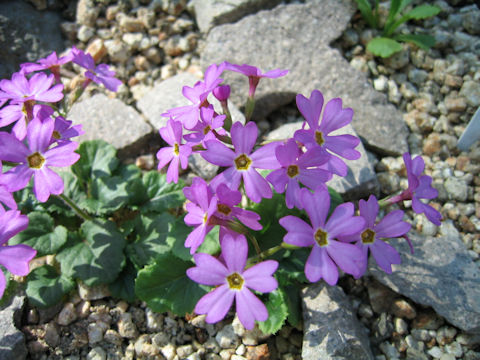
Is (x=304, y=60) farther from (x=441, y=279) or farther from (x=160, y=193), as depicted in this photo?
(x=441, y=279)

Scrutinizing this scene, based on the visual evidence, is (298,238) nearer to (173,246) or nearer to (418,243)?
(173,246)

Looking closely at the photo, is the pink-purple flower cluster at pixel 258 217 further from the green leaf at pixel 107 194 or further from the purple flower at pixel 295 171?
the green leaf at pixel 107 194

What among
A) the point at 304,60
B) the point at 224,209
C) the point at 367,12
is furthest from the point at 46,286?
the point at 367,12

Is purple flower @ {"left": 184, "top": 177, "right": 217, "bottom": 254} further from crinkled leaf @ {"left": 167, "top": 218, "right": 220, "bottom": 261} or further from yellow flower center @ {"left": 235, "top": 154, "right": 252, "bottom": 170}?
crinkled leaf @ {"left": 167, "top": 218, "right": 220, "bottom": 261}

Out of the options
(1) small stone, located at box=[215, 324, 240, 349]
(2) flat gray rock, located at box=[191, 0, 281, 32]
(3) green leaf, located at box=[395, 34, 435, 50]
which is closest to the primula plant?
(1) small stone, located at box=[215, 324, 240, 349]

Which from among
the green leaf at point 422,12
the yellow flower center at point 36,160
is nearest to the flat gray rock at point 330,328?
the yellow flower center at point 36,160

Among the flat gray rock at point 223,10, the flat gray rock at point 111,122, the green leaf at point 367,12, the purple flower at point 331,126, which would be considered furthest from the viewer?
the flat gray rock at point 223,10
